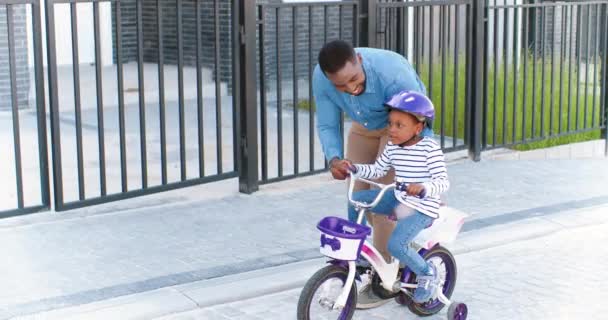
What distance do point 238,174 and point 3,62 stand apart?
473 centimetres

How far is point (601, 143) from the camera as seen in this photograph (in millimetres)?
11102

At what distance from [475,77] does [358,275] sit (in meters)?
4.89

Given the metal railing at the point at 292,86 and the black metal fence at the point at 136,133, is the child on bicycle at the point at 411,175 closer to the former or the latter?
the black metal fence at the point at 136,133

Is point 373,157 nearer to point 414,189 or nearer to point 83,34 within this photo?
point 414,189

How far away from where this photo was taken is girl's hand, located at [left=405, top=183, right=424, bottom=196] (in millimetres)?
4961

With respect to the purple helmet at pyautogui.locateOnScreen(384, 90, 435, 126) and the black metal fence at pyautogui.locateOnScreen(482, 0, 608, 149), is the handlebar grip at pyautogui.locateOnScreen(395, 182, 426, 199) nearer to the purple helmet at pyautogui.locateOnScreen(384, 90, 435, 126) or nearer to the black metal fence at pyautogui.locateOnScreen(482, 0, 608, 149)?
the purple helmet at pyautogui.locateOnScreen(384, 90, 435, 126)

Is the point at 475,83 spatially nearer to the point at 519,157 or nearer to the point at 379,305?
the point at 519,157

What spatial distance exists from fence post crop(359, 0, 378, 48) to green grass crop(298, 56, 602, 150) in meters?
1.26

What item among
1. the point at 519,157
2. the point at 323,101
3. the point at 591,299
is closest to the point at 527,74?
the point at 519,157

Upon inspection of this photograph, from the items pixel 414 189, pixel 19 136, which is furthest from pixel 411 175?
pixel 19 136

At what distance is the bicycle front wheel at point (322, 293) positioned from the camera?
5043 mm

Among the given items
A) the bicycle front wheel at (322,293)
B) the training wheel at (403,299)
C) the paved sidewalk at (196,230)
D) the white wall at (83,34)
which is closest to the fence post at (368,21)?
the paved sidewalk at (196,230)

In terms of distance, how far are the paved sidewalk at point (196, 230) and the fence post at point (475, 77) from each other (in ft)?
1.16

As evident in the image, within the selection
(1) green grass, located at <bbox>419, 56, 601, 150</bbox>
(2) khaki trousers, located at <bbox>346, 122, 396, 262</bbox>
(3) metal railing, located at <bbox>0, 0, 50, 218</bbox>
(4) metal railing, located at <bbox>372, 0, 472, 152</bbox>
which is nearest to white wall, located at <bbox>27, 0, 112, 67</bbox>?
(1) green grass, located at <bbox>419, 56, 601, 150</bbox>
